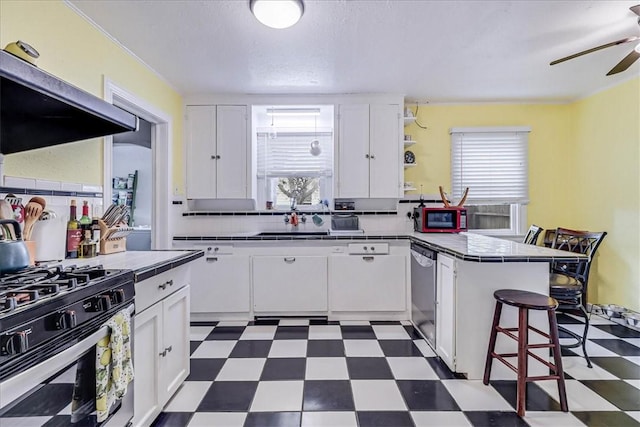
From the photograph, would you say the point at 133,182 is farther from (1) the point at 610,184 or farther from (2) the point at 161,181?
(1) the point at 610,184

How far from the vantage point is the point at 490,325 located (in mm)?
2031

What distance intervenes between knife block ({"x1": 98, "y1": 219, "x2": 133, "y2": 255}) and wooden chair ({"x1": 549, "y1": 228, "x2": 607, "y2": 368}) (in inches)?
113

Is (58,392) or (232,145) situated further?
(232,145)

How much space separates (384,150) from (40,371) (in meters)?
3.15

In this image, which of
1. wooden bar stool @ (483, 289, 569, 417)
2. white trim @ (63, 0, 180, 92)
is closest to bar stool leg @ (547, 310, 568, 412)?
wooden bar stool @ (483, 289, 569, 417)

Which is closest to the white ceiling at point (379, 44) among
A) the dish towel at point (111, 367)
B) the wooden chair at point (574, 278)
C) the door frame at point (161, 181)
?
the door frame at point (161, 181)

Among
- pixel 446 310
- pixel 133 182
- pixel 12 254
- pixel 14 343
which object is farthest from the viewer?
pixel 133 182

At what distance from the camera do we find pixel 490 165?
3730 millimetres

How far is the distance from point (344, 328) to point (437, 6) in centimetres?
254

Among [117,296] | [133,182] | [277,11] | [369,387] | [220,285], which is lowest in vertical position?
[369,387]

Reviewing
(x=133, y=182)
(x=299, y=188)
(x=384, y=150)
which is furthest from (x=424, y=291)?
(x=133, y=182)

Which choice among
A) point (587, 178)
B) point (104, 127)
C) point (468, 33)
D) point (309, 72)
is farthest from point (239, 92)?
point (587, 178)

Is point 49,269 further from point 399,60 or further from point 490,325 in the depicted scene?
point 399,60

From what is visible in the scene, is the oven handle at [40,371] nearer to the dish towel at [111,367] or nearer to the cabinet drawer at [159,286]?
the dish towel at [111,367]
